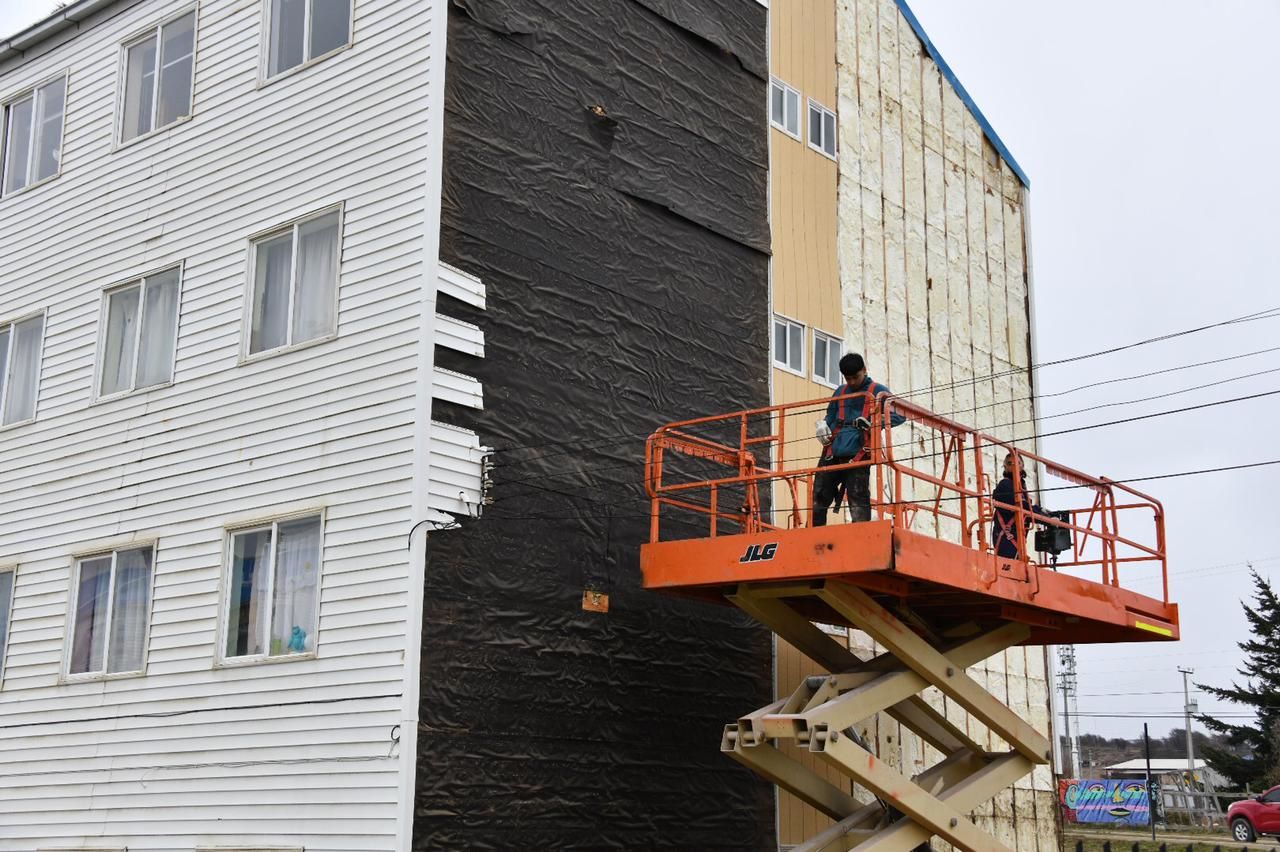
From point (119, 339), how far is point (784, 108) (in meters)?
9.58

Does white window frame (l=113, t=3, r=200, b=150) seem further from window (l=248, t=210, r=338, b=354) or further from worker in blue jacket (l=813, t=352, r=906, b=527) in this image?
worker in blue jacket (l=813, t=352, r=906, b=527)

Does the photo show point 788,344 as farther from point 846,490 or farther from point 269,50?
point 269,50

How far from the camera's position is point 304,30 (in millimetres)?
17188

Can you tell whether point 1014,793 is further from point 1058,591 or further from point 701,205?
point 701,205

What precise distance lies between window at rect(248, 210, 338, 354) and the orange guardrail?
3.95 metres

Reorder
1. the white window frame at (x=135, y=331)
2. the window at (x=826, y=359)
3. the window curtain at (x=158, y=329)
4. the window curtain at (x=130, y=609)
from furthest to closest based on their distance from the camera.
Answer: the window at (x=826, y=359)
the window curtain at (x=158, y=329)
the white window frame at (x=135, y=331)
the window curtain at (x=130, y=609)

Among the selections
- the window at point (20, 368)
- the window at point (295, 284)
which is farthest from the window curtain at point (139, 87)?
the window at point (295, 284)

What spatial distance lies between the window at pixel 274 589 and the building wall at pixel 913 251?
20.9ft

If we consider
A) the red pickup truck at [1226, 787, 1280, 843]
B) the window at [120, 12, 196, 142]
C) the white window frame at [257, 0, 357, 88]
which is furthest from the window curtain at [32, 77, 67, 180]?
the red pickup truck at [1226, 787, 1280, 843]

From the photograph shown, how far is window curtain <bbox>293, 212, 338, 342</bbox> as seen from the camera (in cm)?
1598

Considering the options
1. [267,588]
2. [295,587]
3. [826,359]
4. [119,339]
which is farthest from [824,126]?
[267,588]

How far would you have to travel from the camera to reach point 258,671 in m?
15.2

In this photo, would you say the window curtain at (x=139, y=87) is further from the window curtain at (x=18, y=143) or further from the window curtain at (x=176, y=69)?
the window curtain at (x=18, y=143)

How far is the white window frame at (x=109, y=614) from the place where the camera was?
54.4 feet
